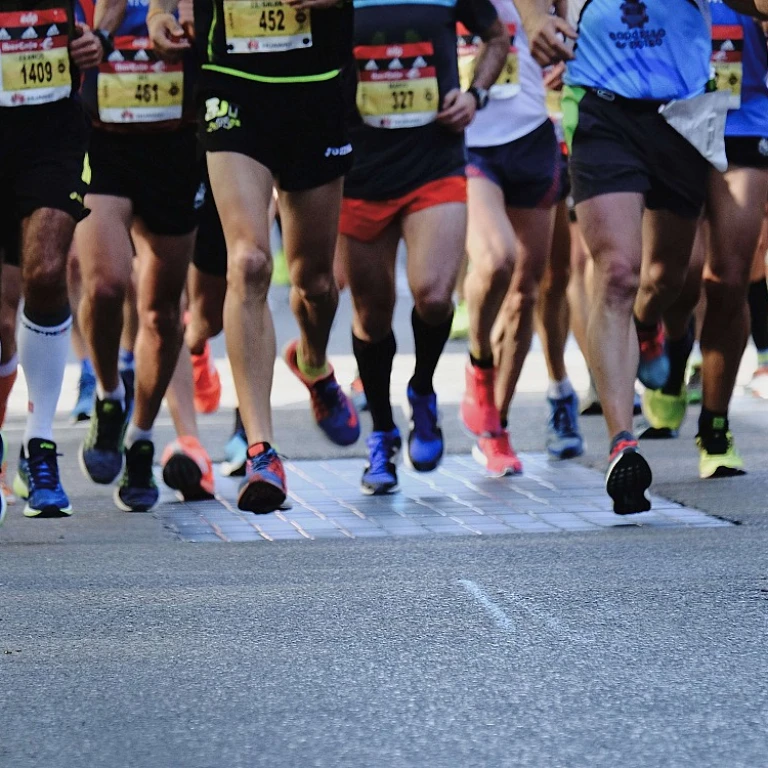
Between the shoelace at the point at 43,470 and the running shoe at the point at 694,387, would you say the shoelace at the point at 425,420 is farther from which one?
the running shoe at the point at 694,387

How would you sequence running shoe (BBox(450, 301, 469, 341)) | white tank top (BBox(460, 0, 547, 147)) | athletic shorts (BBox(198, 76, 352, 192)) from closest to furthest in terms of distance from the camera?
athletic shorts (BBox(198, 76, 352, 192)) < white tank top (BBox(460, 0, 547, 147)) < running shoe (BBox(450, 301, 469, 341))

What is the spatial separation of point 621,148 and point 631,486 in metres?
1.19

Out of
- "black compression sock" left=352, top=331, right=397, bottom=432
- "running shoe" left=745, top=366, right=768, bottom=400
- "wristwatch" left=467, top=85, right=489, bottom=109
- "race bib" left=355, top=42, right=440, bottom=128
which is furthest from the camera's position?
"running shoe" left=745, top=366, right=768, bottom=400

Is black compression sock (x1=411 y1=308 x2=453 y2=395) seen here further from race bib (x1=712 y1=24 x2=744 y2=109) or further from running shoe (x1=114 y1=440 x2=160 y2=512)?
race bib (x1=712 y1=24 x2=744 y2=109)

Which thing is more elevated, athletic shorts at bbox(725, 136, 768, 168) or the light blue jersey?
the light blue jersey

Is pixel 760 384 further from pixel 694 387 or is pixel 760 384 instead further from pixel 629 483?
pixel 629 483

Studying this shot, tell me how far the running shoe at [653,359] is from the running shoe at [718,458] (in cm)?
61

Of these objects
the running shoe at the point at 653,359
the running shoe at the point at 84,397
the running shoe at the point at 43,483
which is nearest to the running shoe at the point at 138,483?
the running shoe at the point at 43,483

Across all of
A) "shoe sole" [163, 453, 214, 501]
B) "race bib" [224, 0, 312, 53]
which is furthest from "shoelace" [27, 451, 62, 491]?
"race bib" [224, 0, 312, 53]

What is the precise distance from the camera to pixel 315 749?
3.38 meters

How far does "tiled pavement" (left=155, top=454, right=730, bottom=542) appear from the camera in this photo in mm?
6273

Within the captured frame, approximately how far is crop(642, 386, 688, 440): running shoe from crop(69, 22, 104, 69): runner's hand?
302 centimetres

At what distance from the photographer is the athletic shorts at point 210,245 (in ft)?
26.2

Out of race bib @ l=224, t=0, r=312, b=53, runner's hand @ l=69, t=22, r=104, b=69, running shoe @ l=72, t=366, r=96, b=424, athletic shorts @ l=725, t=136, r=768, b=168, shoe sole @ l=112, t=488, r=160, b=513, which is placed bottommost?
running shoe @ l=72, t=366, r=96, b=424
